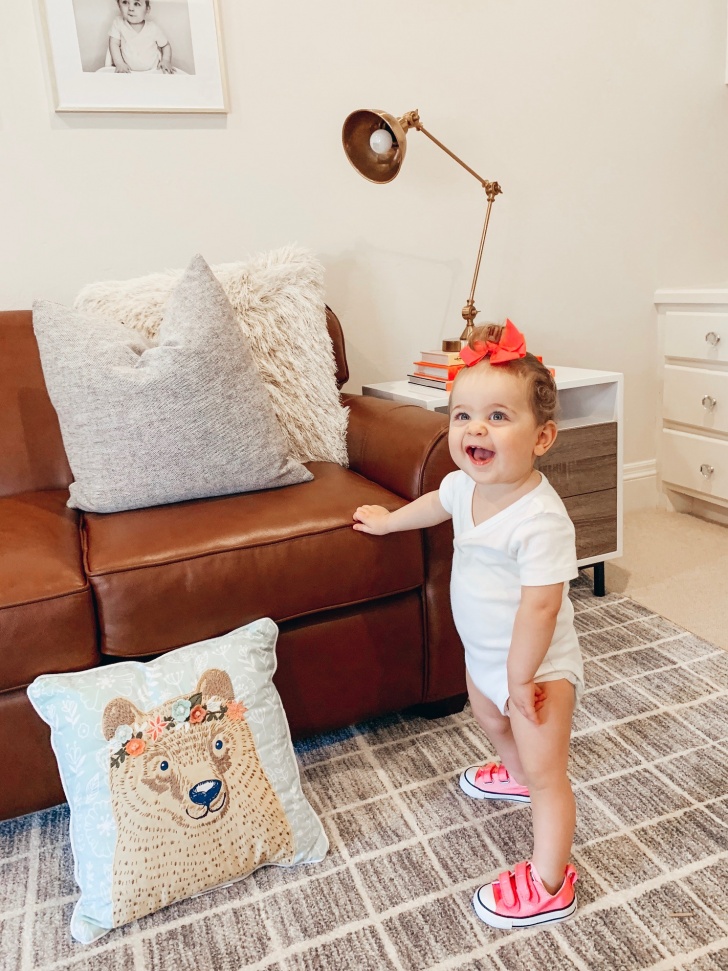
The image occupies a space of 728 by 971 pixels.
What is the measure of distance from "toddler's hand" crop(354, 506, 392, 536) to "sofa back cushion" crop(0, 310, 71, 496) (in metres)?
0.78

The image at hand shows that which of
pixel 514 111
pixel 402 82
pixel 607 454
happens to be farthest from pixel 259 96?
pixel 607 454

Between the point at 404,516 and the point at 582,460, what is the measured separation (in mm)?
875

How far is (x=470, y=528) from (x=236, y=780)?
53cm

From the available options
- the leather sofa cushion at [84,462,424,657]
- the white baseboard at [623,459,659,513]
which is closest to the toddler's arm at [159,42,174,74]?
the leather sofa cushion at [84,462,424,657]

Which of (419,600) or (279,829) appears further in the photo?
(419,600)

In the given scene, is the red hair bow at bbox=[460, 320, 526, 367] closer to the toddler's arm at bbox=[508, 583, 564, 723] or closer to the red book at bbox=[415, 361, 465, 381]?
the toddler's arm at bbox=[508, 583, 564, 723]

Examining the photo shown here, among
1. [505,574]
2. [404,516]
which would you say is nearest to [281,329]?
[404,516]

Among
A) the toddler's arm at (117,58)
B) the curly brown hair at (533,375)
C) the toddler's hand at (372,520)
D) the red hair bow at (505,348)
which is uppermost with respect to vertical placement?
the toddler's arm at (117,58)

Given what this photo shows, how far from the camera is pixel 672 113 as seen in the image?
260 cm

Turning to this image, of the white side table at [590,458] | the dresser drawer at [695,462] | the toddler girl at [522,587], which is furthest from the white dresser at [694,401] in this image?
the toddler girl at [522,587]

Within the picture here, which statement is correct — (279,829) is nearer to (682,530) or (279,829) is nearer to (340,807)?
(340,807)

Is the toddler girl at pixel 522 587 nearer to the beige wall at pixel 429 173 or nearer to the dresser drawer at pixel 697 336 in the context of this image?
the beige wall at pixel 429 173

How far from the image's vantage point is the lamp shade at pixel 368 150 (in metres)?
2.00

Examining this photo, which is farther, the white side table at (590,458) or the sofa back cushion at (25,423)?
the white side table at (590,458)
